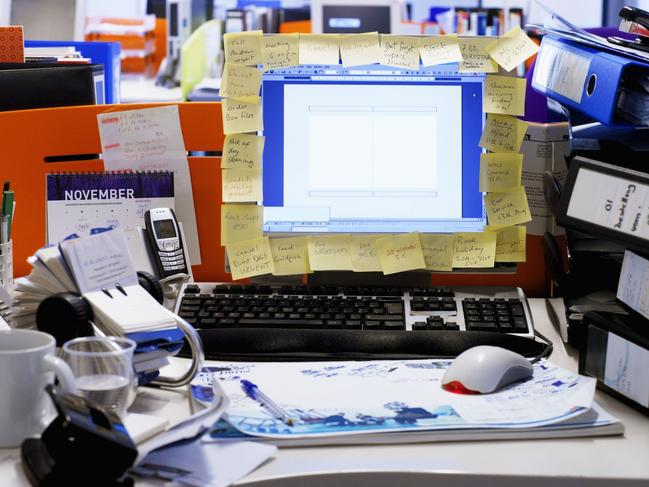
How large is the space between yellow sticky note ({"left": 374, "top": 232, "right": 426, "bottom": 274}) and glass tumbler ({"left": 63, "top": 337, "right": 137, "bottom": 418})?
54 centimetres

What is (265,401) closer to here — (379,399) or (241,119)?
(379,399)

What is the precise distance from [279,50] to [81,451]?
79cm

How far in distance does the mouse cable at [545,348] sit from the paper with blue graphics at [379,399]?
3cm

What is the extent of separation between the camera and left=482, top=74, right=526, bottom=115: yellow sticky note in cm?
147

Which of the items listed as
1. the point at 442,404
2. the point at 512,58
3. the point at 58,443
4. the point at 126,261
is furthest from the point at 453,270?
the point at 58,443

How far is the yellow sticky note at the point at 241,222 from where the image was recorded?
1486 millimetres

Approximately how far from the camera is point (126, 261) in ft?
3.89

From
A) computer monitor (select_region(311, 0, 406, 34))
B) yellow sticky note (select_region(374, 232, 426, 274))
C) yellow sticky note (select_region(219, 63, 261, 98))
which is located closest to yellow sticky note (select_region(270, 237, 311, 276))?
yellow sticky note (select_region(374, 232, 426, 274))

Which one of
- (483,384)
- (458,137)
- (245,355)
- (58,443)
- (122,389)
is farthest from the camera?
(458,137)

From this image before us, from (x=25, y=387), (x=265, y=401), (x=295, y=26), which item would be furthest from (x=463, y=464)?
(x=295, y=26)

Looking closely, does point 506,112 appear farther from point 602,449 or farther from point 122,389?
point 122,389

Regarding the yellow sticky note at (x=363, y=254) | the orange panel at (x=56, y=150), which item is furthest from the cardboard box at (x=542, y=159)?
the orange panel at (x=56, y=150)

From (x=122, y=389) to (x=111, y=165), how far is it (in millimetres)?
632

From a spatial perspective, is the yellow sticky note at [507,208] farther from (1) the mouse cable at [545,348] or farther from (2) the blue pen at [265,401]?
(2) the blue pen at [265,401]
